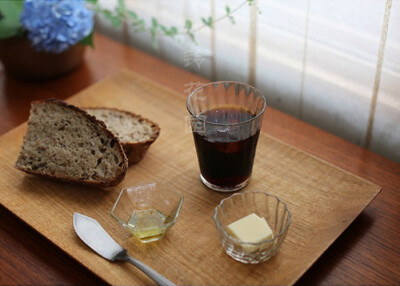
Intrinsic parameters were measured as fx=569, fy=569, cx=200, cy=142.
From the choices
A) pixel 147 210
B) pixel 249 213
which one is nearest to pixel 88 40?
pixel 147 210

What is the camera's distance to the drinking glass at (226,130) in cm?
111

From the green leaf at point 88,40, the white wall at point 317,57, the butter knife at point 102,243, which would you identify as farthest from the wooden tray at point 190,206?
the green leaf at point 88,40

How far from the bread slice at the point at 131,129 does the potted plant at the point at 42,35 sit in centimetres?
26

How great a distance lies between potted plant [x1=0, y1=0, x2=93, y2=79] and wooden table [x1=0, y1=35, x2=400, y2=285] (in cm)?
10

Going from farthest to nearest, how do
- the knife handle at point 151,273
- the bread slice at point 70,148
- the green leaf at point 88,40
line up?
the green leaf at point 88,40
the bread slice at point 70,148
the knife handle at point 151,273

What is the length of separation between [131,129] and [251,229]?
16.7 inches

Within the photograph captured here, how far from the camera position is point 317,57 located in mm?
1342

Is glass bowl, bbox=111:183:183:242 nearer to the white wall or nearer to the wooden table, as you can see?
the wooden table

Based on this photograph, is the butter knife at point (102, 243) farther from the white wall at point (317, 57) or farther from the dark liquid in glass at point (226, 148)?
the white wall at point (317, 57)

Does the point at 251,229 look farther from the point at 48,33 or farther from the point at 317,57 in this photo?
the point at 48,33

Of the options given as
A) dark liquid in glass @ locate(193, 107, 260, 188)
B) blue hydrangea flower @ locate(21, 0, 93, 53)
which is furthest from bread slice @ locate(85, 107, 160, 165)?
blue hydrangea flower @ locate(21, 0, 93, 53)

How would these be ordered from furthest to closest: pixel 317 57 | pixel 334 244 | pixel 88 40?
pixel 88 40
pixel 317 57
pixel 334 244

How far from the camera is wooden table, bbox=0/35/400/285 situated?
103cm

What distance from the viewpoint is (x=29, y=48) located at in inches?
60.1
